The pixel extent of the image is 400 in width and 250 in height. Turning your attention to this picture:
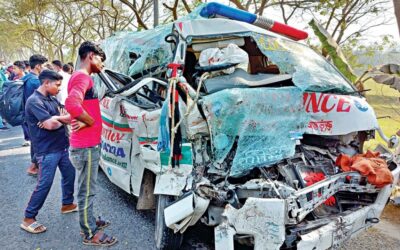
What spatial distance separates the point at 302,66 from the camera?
3500 millimetres

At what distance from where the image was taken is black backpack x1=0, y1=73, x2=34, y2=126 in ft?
19.1

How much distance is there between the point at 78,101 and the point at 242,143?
1469mm

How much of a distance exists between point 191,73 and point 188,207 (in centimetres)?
176

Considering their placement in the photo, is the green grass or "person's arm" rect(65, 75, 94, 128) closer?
"person's arm" rect(65, 75, 94, 128)

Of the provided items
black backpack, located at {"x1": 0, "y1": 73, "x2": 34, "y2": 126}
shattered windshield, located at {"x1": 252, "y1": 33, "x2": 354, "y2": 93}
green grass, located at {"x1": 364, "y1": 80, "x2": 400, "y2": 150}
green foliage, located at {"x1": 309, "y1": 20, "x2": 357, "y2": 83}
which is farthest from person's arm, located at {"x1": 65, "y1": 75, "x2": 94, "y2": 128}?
green foliage, located at {"x1": 309, "y1": 20, "x2": 357, "y2": 83}

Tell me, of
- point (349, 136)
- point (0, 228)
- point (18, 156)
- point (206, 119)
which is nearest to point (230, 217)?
point (206, 119)

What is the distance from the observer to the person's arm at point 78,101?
288 centimetres

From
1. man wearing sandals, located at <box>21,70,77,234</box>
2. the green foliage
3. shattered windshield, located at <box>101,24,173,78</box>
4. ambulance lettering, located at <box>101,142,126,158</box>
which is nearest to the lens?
man wearing sandals, located at <box>21,70,77,234</box>

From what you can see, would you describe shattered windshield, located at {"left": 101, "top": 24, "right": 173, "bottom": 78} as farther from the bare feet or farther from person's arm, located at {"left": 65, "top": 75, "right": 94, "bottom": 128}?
the bare feet

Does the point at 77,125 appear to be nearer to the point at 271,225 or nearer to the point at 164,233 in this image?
the point at 164,233

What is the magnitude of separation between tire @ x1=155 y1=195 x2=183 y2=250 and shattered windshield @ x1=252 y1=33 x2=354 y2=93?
5.46 ft

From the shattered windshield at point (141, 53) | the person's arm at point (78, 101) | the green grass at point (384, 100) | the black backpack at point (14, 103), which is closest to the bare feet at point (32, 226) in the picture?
the person's arm at point (78, 101)

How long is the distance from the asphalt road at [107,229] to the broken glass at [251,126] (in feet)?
3.95

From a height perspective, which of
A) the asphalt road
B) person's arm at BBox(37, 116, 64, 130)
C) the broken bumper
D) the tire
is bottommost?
the asphalt road
